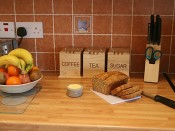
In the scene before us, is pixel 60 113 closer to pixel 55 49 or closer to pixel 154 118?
pixel 154 118

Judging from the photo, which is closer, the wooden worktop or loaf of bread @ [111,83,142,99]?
the wooden worktop

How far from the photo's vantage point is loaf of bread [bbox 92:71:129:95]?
1.06 m

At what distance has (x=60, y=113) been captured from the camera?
90cm

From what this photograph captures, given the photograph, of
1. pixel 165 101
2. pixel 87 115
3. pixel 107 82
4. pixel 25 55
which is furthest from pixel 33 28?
pixel 165 101

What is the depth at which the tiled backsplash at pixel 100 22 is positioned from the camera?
4.25 feet

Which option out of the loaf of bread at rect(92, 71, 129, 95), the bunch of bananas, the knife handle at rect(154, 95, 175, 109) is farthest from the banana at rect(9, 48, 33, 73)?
the knife handle at rect(154, 95, 175, 109)

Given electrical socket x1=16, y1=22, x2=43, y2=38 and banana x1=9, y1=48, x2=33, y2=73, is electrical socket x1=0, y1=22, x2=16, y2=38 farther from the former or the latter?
banana x1=9, y1=48, x2=33, y2=73

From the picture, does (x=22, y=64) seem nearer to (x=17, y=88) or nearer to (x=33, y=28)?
(x=17, y=88)

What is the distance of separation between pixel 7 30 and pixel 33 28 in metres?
0.15

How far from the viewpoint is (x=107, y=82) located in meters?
1.06

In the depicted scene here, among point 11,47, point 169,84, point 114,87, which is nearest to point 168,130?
point 114,87

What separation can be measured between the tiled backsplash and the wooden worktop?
37 cm

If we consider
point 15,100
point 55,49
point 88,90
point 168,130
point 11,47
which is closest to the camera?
point 168,130

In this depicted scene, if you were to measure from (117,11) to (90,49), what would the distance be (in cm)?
25
